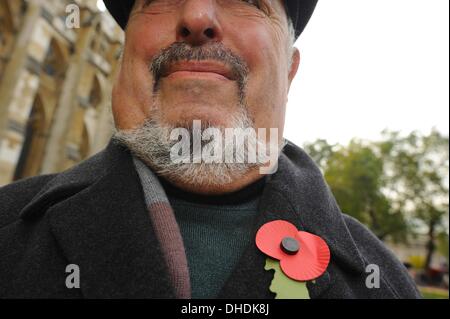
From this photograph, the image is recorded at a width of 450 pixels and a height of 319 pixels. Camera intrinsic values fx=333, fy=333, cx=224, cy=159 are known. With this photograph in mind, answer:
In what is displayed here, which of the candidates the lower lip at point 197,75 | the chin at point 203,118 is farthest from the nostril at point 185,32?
the chin at point 203,118

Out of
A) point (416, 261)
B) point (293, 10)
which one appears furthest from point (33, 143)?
point (416, 261)

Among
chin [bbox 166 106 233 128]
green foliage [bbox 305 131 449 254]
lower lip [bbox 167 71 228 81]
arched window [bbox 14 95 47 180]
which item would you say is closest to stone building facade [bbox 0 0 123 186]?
arched window [bbox 14 95 47 180]

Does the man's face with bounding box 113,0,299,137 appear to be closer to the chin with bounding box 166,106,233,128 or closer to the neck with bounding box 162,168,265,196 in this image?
the chin with bounding box 166,106,233,128

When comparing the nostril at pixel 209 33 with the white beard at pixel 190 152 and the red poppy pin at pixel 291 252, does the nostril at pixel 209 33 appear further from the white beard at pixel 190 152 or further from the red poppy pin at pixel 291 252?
the red poppy pin at pixel 291 252

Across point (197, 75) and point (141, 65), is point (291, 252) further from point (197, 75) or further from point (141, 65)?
point (141, 65)

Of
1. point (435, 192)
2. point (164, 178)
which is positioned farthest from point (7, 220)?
point (435, 192)

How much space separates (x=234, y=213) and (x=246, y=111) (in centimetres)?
45

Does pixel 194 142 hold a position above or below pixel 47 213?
above

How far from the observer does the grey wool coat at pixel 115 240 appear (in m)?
1.13

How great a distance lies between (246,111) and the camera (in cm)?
145

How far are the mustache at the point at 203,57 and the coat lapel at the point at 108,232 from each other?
0.49 metres

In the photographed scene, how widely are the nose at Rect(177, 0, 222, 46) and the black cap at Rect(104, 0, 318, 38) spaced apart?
585 mm
